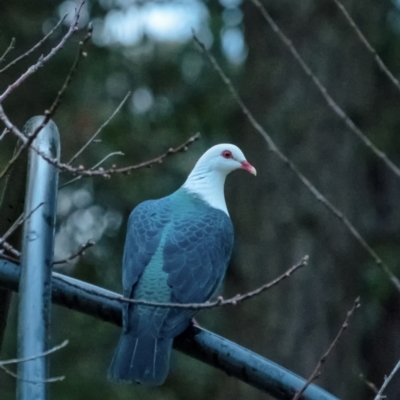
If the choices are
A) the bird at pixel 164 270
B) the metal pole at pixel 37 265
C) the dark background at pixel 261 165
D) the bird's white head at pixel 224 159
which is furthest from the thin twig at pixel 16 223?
the dark background at pixel 261 165

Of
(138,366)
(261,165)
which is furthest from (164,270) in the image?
(261,165)

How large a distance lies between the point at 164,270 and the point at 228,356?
896 millimetres

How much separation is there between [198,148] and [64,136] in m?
1.09

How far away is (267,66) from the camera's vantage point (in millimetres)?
8219

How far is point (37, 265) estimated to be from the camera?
253 cm

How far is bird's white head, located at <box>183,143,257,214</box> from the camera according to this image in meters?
4.65

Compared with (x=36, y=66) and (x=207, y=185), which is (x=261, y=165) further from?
(x=36, y=66)

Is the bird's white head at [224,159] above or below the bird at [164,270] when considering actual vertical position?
above

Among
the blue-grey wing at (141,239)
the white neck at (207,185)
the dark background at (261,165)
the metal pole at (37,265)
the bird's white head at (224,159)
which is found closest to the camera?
the metal pole at (37,265)

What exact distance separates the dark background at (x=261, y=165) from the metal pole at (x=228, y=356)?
416cm

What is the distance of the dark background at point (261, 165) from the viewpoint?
763cm

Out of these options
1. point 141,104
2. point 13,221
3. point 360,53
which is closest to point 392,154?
point 360,53

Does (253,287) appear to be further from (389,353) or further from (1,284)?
(1,284)

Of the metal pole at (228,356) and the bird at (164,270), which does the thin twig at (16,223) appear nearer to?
the metal pole at (228,356)
